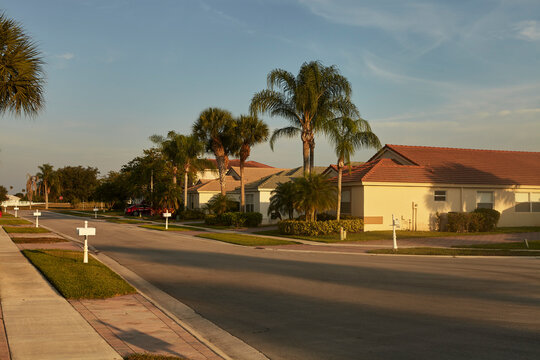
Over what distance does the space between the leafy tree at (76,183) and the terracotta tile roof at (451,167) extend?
9180 centimetres

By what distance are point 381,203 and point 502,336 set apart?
23.2m

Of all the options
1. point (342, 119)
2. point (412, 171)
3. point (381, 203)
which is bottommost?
point (381, 203)

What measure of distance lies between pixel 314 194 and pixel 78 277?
17.0 meters

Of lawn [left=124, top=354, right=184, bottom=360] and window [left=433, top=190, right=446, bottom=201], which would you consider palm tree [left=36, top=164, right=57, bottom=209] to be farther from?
lawn [left=124, top=354, right=184, bottom=360]

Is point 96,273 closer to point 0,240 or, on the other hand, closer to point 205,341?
point 205,341

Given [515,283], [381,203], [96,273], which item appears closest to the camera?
[515,283]

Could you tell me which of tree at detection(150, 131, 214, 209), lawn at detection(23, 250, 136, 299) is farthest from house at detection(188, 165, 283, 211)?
lawn at detection(23, 250, 136, 299)

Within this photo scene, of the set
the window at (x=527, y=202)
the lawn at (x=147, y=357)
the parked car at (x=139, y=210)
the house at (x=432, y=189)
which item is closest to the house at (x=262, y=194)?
the house at (x=432, y=189)

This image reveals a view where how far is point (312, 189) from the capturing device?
1081 inches

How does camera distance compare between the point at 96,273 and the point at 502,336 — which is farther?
the point at 96,273

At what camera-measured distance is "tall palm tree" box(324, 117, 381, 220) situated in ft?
88.5

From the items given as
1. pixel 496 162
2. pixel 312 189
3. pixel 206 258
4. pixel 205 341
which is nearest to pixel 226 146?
pixel 312 189

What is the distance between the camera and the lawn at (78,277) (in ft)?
33.2

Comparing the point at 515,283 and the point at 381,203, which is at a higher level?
the point at 381,203
